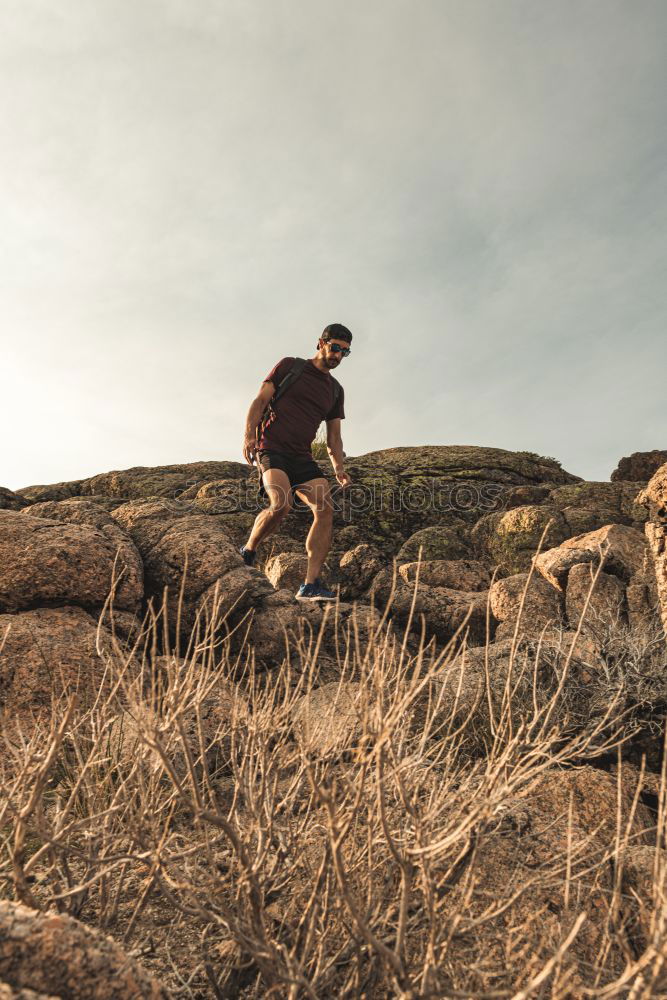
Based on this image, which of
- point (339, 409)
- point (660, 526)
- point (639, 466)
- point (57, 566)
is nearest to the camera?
point (660, 526)

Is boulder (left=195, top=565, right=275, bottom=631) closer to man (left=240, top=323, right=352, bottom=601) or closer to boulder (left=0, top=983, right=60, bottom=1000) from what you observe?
man (left=240, top=323, right=352, bottom=601)

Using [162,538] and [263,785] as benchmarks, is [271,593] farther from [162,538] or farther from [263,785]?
[263,785]

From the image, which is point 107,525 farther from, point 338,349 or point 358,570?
point 338,349

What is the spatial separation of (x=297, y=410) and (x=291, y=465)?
588 millimetres

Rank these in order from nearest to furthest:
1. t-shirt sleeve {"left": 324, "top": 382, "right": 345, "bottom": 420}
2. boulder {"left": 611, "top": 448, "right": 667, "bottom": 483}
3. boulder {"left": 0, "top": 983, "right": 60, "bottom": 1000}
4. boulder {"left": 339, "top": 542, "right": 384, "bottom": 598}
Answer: boulder {"left": 0, "top": 983, "right": 60, "bottom": 1000}
t-shirt sleeve {"left": 324, "top": 382, "right": 345, "bottom": 420}
boulder {"left": 339, "top": 542, "right": 384, "bottom": 598}
boulder {"left": 611, "top": 448, "right": 667, "bottom": 483}

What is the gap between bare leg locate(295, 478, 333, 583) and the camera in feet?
19.3

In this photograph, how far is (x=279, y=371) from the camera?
6.19m

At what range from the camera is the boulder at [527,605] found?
247 inches

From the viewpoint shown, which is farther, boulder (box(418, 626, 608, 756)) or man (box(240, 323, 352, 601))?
man (box(240, 323, 352, 601))

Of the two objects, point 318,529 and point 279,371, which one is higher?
point 279,371

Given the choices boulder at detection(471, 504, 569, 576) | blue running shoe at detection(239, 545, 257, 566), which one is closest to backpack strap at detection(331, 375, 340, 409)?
blue running shoe at detection(239, 545, 257, 566)

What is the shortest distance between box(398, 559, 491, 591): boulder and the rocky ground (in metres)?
0.04

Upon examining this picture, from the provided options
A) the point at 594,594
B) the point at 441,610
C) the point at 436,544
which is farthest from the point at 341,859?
the point at 436,544

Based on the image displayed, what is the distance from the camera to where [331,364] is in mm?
6191
